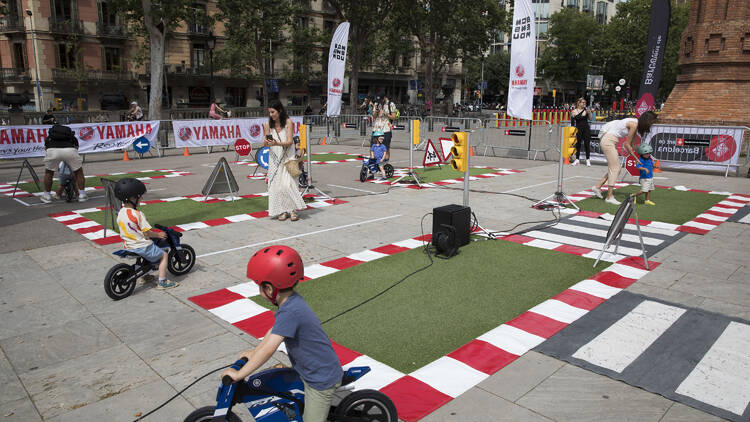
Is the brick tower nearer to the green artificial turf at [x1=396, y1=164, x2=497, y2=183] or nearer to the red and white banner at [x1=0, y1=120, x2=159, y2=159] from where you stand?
the green artificial turf at [x1=396, y1=164, x2=497, y2=183]

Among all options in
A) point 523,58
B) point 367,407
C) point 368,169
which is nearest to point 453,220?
point 367,407

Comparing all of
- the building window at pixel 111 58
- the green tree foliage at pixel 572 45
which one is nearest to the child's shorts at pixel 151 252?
the building window at pixel 111 58

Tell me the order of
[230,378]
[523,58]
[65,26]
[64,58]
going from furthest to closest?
[64,58]
[65,26]
[523,58]
[230,378]

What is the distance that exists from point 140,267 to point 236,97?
51172mm

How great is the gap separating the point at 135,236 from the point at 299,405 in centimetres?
388

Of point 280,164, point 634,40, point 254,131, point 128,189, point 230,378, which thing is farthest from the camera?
point 634,40

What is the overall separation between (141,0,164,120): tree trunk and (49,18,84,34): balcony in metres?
22.7

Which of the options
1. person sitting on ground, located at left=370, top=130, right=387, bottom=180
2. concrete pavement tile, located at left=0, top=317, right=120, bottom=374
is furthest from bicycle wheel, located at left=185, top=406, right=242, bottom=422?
person sitting on ground, located at left=370, top=130, right=387, bottom=180

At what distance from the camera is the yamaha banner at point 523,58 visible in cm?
1335

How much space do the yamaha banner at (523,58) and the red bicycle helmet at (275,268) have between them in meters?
11.6

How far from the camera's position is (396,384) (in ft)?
13.7

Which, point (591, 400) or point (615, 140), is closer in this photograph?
point (591, 400)

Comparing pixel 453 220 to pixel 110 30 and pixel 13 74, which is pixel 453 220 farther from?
pixel 13 74

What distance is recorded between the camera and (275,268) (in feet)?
9.34
